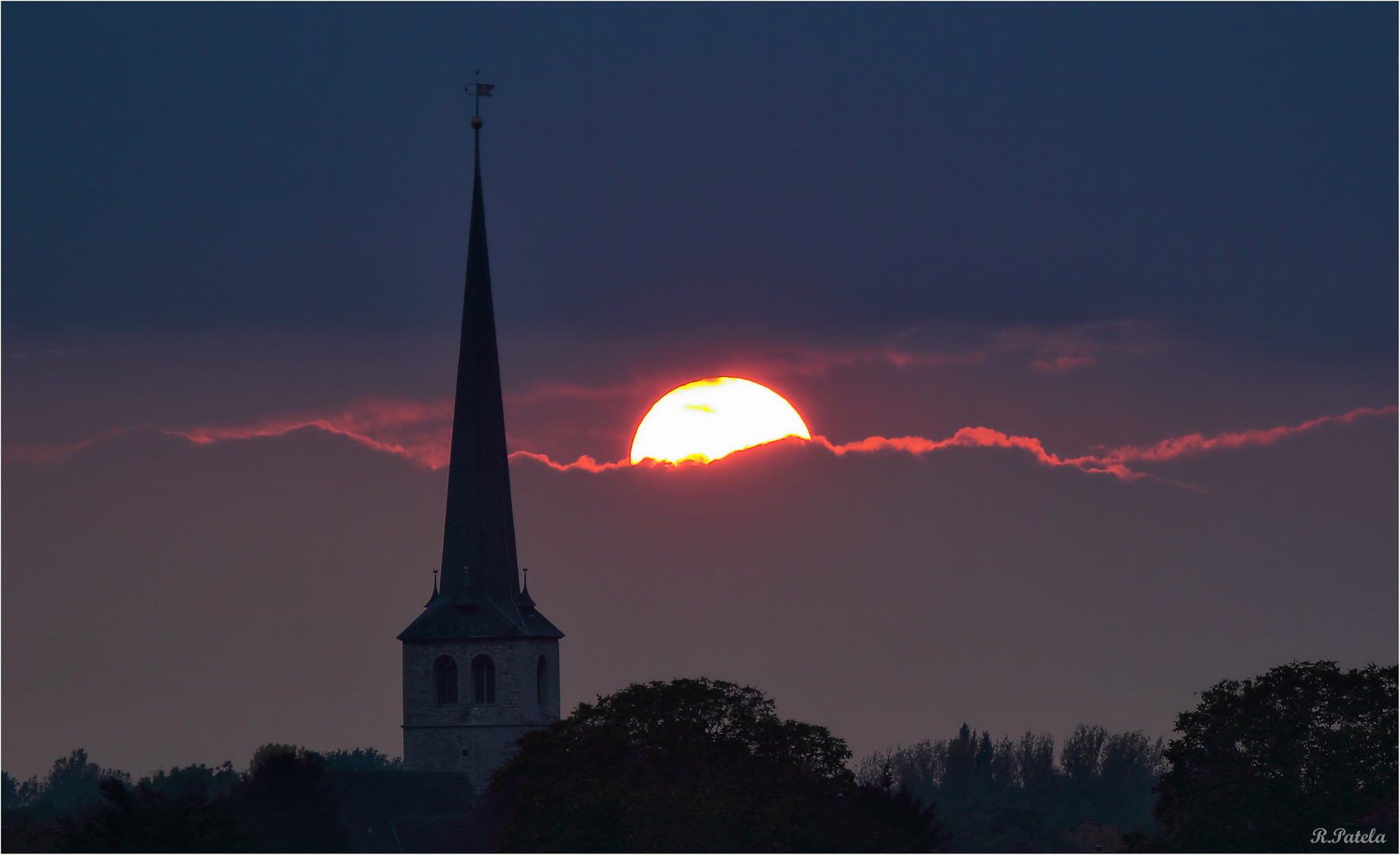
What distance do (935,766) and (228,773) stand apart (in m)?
68.8

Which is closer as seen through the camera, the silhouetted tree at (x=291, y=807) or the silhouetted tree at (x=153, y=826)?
the silhouetted tree at (x=153, y=826)

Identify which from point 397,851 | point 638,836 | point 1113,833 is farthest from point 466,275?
point 638,836

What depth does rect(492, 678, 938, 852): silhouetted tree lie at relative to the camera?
64688mm

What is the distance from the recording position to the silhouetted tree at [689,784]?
6469cm

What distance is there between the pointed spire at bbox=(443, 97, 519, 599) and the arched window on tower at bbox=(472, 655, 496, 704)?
11.1 feet

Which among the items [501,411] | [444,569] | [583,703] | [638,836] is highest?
[501,411]

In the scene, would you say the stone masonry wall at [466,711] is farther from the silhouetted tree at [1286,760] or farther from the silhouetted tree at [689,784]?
the silhouetted tree at [1286,760]

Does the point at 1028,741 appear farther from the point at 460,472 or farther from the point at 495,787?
the point at 495,787

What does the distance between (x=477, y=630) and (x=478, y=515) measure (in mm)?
5609

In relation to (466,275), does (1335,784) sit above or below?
below

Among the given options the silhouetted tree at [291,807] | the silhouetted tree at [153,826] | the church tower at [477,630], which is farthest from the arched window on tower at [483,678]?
the silhouetted tree at [153,826]

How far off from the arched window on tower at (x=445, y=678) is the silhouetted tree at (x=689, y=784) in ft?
119

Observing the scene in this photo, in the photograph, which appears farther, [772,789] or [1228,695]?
[1228,695]

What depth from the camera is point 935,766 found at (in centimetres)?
18762
